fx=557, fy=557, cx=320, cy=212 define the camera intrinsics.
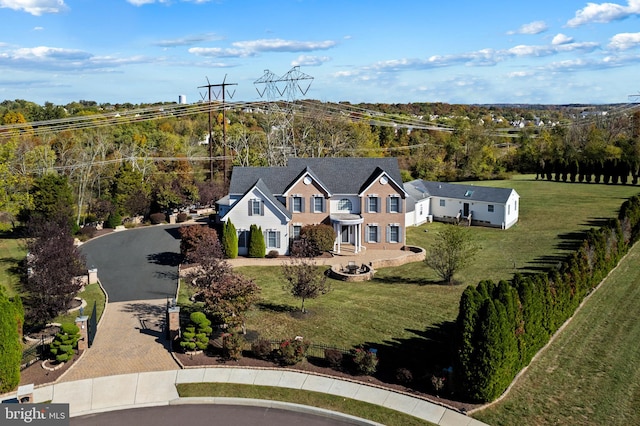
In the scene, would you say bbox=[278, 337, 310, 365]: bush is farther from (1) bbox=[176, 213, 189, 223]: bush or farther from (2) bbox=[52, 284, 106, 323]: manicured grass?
(1) bbox=[176, 213, 189, 223]: bush

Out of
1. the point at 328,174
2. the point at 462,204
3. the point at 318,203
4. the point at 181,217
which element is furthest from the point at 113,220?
the point at 462,204

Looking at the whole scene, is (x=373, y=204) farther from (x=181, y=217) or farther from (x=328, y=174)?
(x=181, y=217)

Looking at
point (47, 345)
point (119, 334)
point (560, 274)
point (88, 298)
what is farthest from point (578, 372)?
point (88, 298)

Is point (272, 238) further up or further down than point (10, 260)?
further up

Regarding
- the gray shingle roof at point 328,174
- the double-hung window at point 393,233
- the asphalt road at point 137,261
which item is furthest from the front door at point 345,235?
the asphalt road at point 137,261

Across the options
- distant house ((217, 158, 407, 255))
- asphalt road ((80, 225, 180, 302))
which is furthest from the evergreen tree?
asphalt road ((80, 225, 180, 302))

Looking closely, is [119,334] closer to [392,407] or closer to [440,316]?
[392,407]
